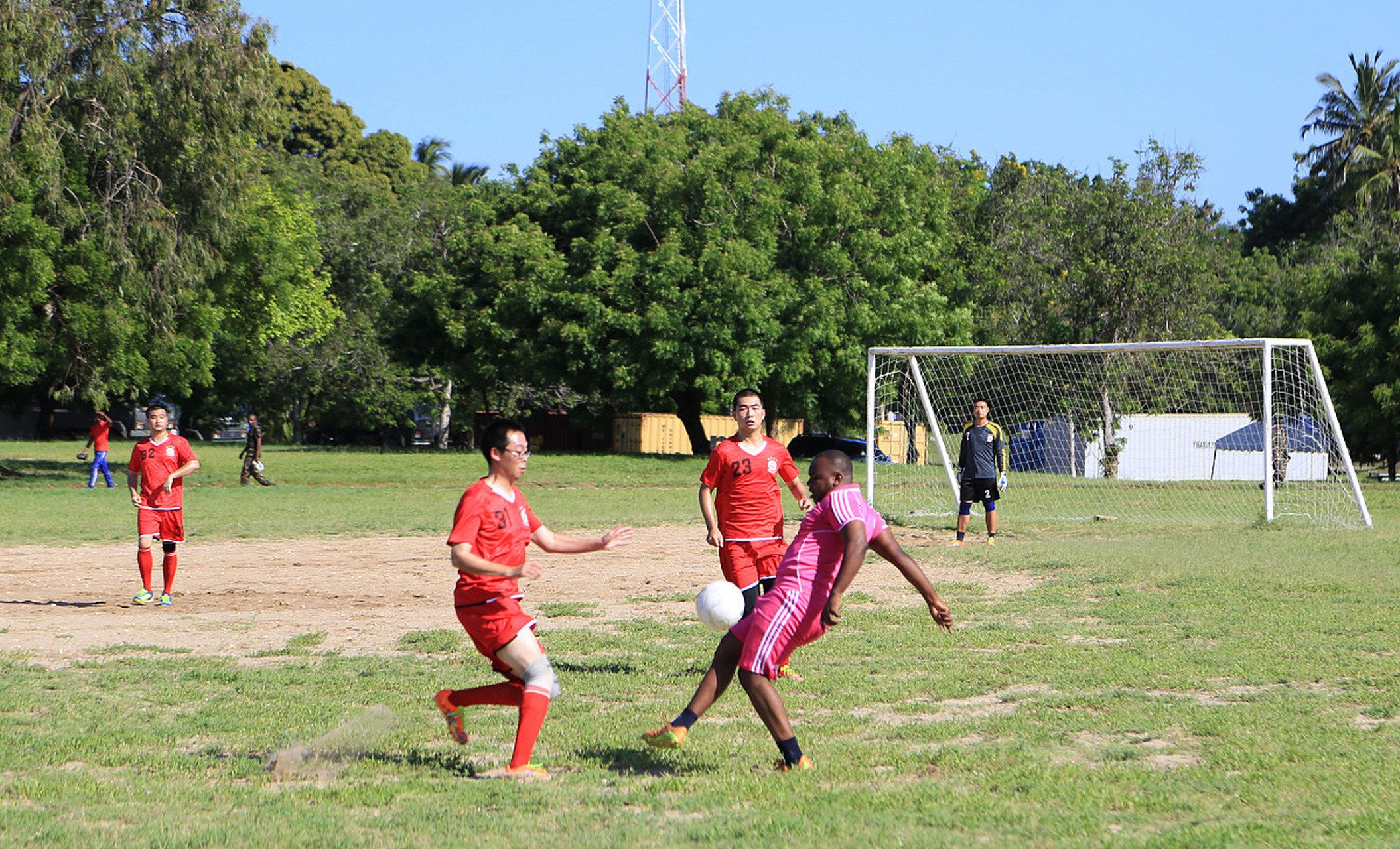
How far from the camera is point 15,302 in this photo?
25781 mm

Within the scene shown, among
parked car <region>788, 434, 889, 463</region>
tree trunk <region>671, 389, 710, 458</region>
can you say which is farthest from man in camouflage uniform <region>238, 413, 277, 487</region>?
parked car <region>788, 434, 889, 463</region>

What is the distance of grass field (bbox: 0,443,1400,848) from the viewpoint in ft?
15.9

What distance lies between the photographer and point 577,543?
6105mm

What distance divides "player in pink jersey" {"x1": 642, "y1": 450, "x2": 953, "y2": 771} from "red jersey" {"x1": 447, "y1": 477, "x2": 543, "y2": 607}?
980mm

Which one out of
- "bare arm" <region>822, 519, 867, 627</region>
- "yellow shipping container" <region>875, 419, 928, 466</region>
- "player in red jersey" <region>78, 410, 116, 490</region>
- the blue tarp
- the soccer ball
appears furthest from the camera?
"yellow shipping container" <region>875, 419, 928, 466</region>

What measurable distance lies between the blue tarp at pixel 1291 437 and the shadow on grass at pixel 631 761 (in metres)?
18.6

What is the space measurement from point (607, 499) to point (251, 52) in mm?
12655

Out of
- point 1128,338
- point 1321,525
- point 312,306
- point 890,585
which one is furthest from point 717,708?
point 312,306

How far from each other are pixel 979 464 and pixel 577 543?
11174mm

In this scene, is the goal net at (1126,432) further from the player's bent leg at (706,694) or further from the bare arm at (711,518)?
the player's bent leg at (706,694)

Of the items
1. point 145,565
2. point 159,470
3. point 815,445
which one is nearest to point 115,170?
point 159,470

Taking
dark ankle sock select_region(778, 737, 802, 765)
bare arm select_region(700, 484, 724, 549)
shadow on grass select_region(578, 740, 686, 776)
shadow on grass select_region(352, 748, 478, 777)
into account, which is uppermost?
bare arm select_region(700, 484, 724, 549)

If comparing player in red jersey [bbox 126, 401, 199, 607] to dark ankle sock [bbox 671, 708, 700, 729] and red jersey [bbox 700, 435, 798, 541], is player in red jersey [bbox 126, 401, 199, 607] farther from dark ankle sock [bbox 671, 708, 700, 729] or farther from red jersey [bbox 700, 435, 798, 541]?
dark ankle sock [bbox 671, 708, 700, 729]

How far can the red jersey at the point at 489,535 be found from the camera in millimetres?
5586
